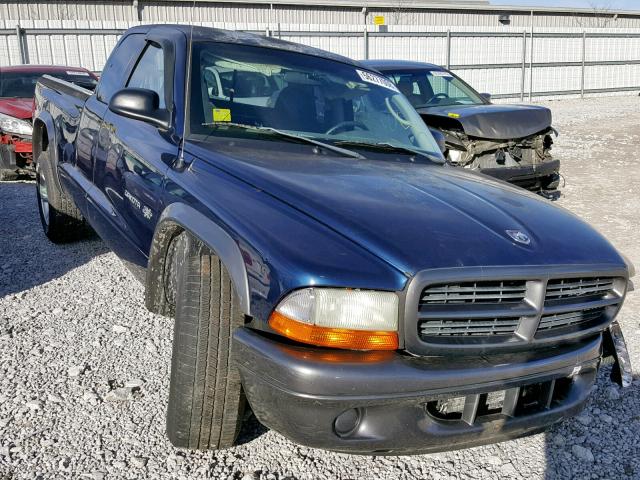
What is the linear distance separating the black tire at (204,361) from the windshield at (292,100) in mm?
906

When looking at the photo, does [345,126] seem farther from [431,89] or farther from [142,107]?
[431,89]

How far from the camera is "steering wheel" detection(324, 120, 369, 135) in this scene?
3.48 m

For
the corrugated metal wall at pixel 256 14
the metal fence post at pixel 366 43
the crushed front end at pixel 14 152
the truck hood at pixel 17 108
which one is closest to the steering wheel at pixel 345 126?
the crushed front end at pixel 14 152

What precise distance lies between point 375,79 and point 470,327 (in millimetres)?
2221

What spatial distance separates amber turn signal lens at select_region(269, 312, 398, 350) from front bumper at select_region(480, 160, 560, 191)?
5050mm

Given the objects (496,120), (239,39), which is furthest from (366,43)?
(239,39)

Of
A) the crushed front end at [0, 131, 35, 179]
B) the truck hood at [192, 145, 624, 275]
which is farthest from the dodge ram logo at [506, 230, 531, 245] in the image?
the crushed front end at [0, 131, 35, 179]

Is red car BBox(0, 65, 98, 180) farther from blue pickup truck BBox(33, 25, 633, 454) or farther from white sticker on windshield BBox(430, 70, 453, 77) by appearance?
blue pickup truck BBox(33, 25, 633, 454)

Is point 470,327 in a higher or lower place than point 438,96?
lower

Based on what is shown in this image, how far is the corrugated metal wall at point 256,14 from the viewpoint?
2123cm

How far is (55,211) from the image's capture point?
17.8 ft

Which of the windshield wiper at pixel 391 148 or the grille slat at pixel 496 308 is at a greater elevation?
the windshield wiper at pixel 391 148

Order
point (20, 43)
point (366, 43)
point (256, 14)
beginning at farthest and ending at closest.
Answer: point (256, 14), point (366, 43), point (20, 43)

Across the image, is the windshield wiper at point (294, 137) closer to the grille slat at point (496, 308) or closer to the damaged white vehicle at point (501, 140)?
the grille slat at point (496, 308)
